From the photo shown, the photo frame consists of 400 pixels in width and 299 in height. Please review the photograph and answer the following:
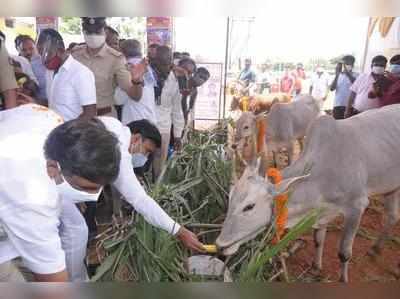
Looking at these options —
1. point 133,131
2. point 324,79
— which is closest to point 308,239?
point 324,79

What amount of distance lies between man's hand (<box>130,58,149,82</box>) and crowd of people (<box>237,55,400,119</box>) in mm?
217

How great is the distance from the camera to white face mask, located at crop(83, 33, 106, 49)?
2.54 feet

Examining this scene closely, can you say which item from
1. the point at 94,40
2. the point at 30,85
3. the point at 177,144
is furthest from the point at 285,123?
the point at 30,85

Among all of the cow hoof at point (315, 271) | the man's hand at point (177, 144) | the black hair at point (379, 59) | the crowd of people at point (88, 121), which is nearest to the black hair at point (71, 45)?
the crowd of people at point (88, 121)

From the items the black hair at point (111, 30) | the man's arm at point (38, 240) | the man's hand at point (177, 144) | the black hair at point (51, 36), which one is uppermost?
the black hair at point (111, 30)

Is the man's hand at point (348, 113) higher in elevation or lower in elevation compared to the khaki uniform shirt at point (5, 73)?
lower

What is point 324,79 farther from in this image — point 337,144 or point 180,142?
point 180,142

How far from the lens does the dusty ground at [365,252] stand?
0.87 meters

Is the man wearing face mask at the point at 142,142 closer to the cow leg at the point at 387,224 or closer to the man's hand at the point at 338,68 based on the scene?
the man's hand at the point at 338,68

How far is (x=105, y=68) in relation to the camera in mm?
801

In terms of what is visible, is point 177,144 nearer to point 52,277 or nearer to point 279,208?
point 279,208

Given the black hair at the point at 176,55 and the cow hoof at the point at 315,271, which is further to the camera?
Answer: the cow hoof at the point at 315,271

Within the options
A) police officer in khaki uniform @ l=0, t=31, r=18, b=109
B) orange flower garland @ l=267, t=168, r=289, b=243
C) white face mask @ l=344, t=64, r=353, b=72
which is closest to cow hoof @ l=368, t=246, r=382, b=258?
orange flower garland @ l=267, t=168, r=289, b=243

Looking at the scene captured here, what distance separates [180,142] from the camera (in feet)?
2.92
